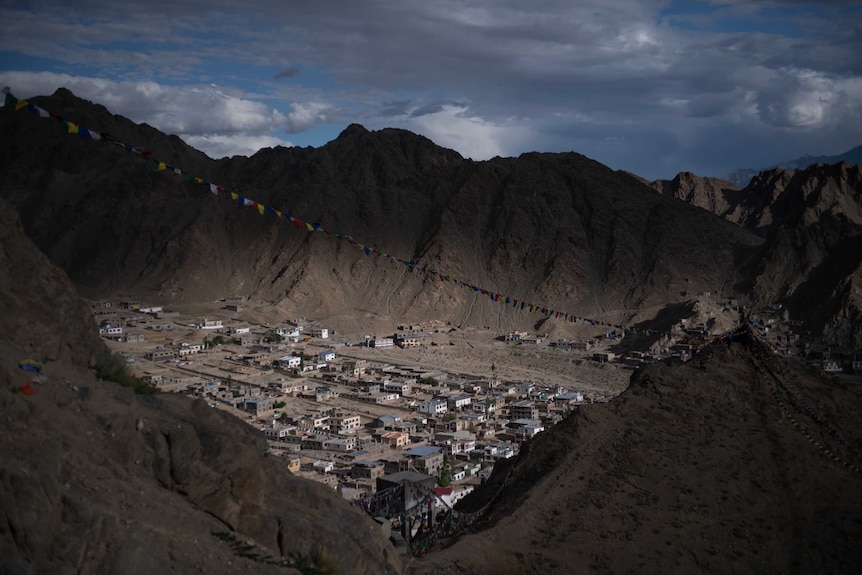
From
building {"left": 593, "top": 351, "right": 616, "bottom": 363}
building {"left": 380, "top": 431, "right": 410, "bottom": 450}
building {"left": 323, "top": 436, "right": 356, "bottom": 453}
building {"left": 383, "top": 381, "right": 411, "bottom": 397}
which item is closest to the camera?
building {"left": 323, "top": 436, "right": 356, "bottom": 453}

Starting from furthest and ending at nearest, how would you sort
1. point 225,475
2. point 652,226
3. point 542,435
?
1. point 652,226
2. point 542,435
3. point 225,475

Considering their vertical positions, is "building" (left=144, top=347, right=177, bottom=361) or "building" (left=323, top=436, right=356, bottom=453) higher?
"building" (left=144, top=347, right=177, bottom=361)

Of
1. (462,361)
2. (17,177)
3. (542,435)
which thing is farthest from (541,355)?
(17,177)

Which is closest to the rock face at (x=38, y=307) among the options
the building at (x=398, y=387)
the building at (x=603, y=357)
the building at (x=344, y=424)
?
the building at (x=344, y=424)

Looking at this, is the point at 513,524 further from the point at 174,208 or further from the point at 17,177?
the point at 17,177

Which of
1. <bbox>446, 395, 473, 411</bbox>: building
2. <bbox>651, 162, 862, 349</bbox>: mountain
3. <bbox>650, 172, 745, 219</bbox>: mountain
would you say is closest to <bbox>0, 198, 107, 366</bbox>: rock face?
<bbox>446, 395, 473, 411</bbox>: building

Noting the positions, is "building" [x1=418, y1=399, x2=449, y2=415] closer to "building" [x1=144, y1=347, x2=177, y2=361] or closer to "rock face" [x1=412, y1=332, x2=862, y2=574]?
"building" [x1=144, y1=347, x2=177, y2=361]
